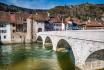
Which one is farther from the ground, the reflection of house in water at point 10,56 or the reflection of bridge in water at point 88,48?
the reflection of bridge in water at point 88,48

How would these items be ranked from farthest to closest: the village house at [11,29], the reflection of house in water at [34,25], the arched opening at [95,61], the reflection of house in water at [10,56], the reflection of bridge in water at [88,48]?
the reflection of house in water at [34,25], the village house at [11,29], the reflection of house in water at [10,56], the arched opening at [95,61], the reflection of bridge in water at [88,48]

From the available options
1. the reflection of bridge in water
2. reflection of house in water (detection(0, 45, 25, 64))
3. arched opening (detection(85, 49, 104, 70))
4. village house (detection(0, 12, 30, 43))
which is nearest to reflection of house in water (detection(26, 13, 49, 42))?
village house (detection(0, 12, 30, 43))

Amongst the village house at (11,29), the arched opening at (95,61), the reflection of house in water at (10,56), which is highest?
the village house at (11,29)

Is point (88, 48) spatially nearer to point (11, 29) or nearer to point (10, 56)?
point (10, 56)

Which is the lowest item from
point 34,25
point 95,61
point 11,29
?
point 95,61

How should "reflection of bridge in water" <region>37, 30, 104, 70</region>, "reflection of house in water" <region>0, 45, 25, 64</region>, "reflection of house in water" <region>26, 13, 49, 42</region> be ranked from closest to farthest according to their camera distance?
"reflection of bridge in water" <region>37, 30, 104, 70</region> → "reflection of house in water" <region>0, 45, 25, 64</region> → "reflection of house in water" <region>26, 13, 49, 42</region>

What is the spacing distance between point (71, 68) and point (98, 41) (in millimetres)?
9461

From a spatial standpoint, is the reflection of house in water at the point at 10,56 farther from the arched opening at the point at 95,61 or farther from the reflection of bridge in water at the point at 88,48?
the arched opening at the point at 95,61

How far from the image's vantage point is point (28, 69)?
31.4m

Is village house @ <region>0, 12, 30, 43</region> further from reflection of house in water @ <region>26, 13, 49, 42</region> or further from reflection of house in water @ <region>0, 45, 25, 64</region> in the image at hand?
reflection of house in water @ <region>0, 45, 25, 64</region>

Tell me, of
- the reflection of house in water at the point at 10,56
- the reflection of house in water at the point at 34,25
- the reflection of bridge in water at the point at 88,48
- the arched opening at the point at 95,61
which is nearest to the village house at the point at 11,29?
the reflection of house in water at the point at 34,25

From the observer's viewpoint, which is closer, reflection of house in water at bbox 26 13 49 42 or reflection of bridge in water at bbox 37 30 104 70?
reflection of bridge in water at bbox 37 30 104 70

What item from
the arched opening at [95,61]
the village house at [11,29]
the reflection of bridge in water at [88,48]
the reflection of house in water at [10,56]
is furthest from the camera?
the village house at [11,29]

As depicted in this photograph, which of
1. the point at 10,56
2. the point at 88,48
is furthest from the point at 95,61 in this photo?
the point at 10,56
